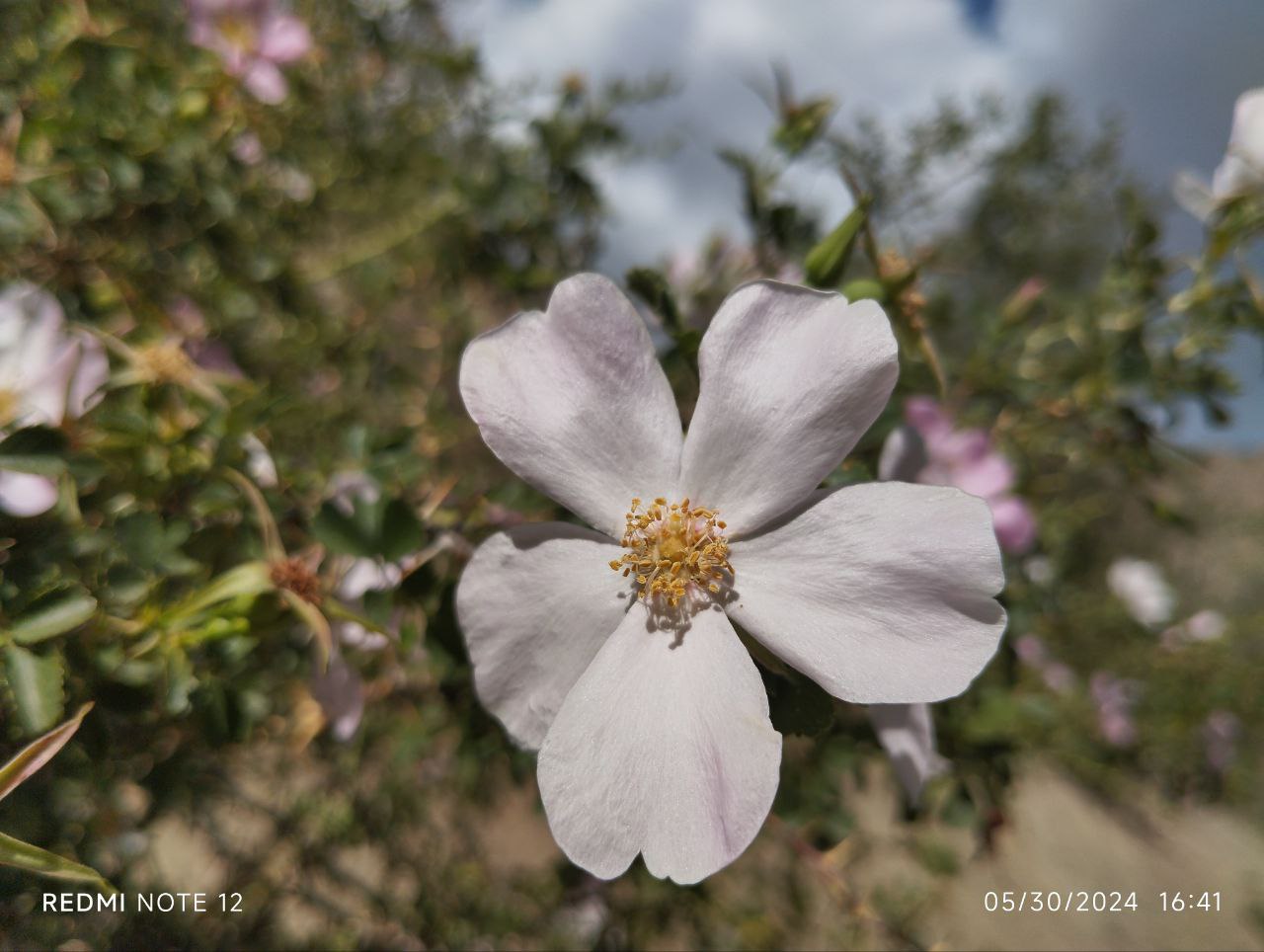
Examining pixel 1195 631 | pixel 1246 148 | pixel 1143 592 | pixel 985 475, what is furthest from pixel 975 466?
pixel 1195 631

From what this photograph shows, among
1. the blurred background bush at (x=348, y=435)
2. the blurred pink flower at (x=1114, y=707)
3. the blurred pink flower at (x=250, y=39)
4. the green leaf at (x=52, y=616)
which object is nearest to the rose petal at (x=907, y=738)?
the blurred background bush at (x=348, y=435)

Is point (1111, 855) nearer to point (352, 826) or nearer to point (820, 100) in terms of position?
point (352, 826)

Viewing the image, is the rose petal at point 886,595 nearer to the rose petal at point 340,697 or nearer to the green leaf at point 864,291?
the green leaf at point 864,291

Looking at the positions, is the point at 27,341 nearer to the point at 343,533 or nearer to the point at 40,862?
the point at 343,533

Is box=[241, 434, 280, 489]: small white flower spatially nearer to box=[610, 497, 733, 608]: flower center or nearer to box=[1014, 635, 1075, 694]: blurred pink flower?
box=[610, 497, 733, 608]: flower center

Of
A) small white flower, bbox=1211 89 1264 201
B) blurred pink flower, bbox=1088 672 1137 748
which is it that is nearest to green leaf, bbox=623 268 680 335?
small white flower, bbox=1211 89 1264 201
